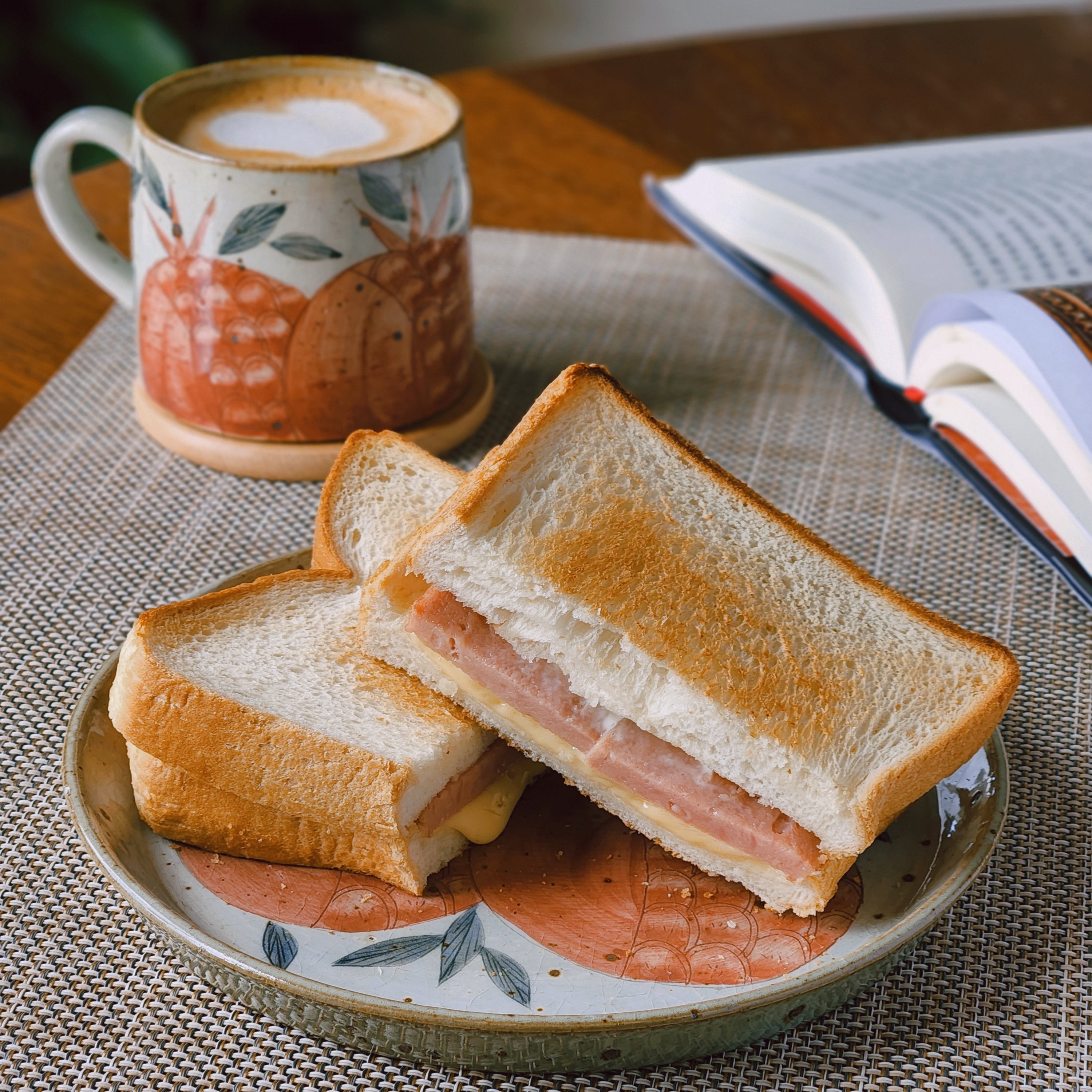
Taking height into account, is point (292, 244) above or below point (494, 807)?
above

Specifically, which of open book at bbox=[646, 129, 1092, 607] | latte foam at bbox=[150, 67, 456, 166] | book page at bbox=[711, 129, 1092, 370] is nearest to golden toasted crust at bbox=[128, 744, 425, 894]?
latte foam at bbox=[150, 67, 456, 166]

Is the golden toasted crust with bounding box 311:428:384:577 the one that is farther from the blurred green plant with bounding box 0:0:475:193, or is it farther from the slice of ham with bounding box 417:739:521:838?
the blurred green plant with bounding box 0:0:475:193

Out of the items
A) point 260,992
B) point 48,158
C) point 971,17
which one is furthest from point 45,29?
point 260,992

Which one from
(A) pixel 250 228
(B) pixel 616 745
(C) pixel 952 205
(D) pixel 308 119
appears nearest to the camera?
(B) pixel 616 745

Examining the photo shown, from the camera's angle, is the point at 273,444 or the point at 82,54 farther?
the point at 82,54

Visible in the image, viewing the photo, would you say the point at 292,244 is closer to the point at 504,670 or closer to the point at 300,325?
the point at 300,325

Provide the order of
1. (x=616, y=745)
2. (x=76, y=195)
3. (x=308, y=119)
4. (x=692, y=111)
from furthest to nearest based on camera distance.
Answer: (x=692, y=111), (x=76, y=195), (x=308, y=119), (x=616, y=745)

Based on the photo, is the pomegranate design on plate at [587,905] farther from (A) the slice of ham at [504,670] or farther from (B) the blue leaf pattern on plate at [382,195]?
(B) the blue leaf pattern on plate at [382,195]

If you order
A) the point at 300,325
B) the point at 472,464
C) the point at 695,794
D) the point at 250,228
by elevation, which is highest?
the point at 250,228

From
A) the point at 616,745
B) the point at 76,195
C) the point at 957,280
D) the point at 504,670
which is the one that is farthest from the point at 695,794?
the point at 76,195

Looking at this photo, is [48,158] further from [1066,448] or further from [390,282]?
[1066,448]
